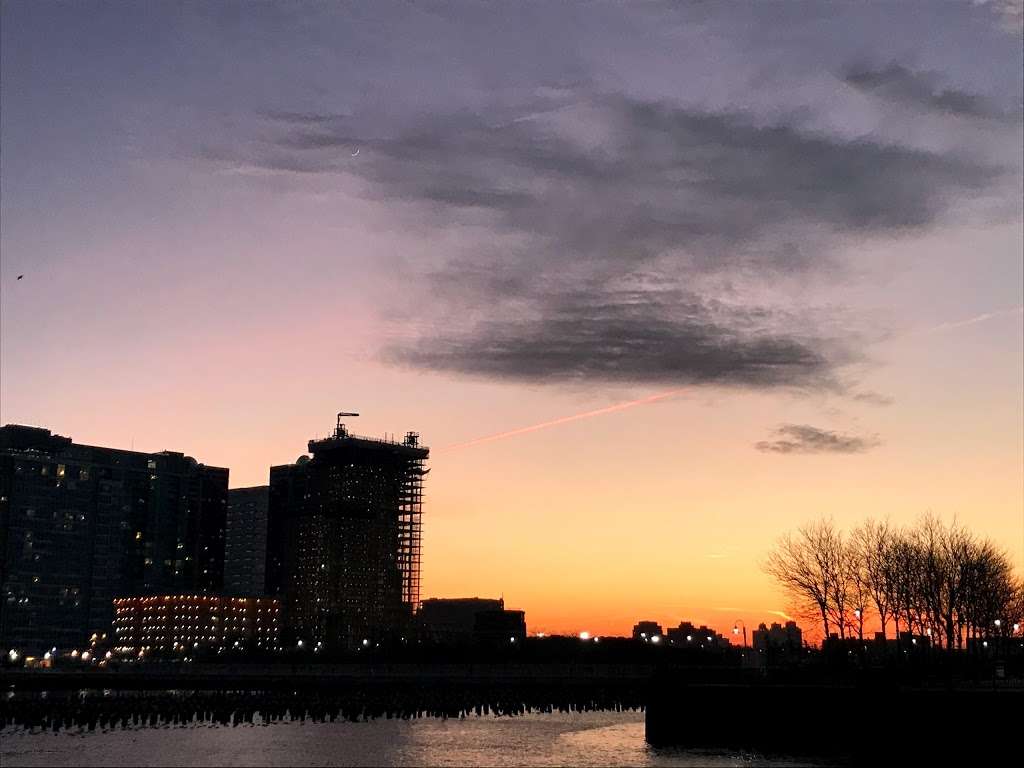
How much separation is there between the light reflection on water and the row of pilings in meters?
5.30

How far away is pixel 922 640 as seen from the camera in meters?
132

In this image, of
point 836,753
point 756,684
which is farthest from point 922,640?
point 836,753

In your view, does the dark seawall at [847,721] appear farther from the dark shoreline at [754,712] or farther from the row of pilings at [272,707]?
the row of pilings at [272,707]

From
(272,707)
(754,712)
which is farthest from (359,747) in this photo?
(272,707)

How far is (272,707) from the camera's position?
493ft

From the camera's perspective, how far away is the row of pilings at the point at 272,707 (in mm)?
130375

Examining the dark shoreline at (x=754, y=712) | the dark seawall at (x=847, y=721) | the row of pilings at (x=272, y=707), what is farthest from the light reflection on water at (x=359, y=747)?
the row of pilings at (x=272, y=707)

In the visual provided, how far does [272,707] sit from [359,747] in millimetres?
41789

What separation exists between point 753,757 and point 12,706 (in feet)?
310

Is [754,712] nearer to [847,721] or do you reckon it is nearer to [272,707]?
[847,721]

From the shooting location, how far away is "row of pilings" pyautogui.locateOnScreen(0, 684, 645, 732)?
130375mm

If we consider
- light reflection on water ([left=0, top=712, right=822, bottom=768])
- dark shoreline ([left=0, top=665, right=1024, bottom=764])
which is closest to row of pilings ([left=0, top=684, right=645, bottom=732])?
dark shoreline ([left=0, top=665, right=1024, bottom=764])

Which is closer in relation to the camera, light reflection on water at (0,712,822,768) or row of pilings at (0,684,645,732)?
light reflection on water at (0,712,822,768)

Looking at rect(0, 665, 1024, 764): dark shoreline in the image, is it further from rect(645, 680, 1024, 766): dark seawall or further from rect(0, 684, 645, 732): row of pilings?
rect(0, 684, 645, 732): row of pilings
